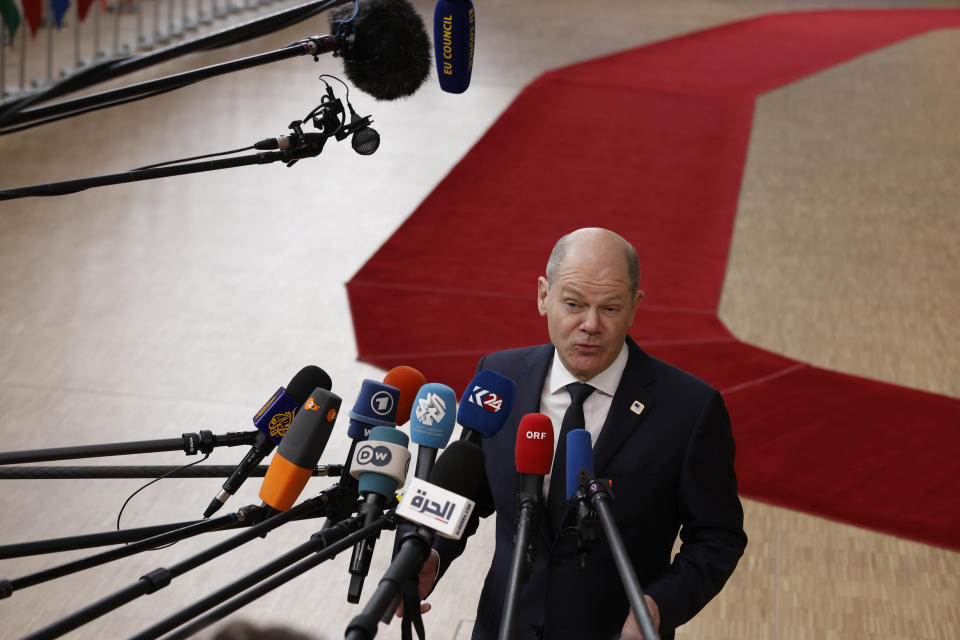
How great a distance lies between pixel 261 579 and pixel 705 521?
83 cm

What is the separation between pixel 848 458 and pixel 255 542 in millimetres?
2217

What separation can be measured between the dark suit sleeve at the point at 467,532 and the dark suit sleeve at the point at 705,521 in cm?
35

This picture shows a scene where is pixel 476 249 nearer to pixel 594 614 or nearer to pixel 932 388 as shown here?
pixel 932 388

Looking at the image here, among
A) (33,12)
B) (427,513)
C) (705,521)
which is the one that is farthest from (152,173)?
(33,12)

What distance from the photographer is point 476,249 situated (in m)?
6.08

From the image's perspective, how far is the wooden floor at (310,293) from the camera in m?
3.33

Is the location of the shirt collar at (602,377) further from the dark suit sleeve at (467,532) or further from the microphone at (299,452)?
the microphone at (299,452)

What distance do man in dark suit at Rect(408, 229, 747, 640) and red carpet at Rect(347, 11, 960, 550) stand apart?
2.03 meters

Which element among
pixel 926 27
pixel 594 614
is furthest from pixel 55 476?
pixel 926 27

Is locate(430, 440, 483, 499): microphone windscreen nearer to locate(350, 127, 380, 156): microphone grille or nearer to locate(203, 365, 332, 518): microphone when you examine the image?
locate(203, 365, 332, 518): microphone

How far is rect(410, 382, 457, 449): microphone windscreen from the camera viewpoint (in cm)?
166

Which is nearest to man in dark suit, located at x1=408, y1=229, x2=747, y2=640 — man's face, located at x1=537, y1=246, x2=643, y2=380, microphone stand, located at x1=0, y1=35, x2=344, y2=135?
man's face, located at x1=537, y1=246, x2=643, y2=380

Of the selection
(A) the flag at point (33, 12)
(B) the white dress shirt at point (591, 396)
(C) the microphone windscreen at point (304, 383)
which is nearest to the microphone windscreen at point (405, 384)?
(C) the microphone windscreen at point (304, 383)

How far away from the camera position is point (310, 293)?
5430 mm
